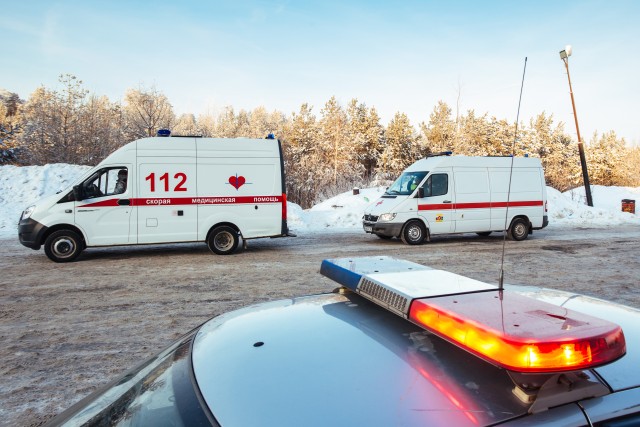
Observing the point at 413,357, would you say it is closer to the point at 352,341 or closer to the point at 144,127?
the point at 352,341

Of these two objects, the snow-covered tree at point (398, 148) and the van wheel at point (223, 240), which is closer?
the van wheel at point (223, 240)

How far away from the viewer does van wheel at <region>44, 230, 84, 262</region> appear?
30.9 ft

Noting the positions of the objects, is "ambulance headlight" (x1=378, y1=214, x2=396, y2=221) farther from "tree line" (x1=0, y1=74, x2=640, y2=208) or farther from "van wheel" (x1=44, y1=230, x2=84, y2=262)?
"tree line" (x1=0, y1=74, x2=640, y2=208)

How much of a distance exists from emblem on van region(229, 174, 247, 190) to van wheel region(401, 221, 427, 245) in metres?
4.86

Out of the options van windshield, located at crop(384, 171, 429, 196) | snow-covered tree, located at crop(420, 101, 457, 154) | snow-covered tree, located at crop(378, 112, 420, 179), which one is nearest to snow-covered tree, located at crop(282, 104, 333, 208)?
snow-covered tree, located at crop(378, 112, 420, 179)

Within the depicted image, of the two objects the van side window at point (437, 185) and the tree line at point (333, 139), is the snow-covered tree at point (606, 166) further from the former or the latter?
the van side window at point (437, 185)

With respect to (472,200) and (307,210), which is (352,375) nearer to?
(472,200)

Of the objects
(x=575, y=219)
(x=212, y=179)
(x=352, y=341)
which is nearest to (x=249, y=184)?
(x=212, y=179)

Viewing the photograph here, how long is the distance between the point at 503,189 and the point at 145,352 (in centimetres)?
1189

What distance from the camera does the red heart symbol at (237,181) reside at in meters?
10.7

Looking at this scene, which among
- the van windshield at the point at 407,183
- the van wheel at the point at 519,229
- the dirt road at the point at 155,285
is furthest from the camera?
the van wheel at the point at 519,229

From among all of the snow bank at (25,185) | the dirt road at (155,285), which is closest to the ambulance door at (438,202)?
the dirt road at (155,285)

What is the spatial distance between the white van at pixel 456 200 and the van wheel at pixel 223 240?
4.28m

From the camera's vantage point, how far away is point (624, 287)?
721 cm
